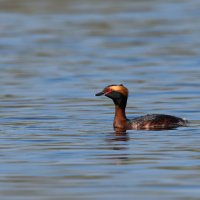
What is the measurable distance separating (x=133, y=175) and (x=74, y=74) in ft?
49.6

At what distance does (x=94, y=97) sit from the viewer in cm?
2456

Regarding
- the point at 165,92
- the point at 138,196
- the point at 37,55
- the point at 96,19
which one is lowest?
Result: the point at 138,196

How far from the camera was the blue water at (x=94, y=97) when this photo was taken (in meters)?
14.0

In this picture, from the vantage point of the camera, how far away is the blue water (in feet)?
45.8

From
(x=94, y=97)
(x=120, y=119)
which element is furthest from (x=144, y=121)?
(x=94, y=97)

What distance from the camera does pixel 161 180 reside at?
13.9 m

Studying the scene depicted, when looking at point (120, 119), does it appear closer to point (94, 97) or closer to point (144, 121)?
point (144, 121)

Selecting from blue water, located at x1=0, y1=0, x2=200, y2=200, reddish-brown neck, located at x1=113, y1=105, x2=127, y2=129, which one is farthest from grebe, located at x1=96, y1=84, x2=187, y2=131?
blue water, located at x1=0, y1=0, x2=200, y2=200

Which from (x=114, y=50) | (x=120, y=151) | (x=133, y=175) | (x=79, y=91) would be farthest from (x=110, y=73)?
(x=133, y=175)

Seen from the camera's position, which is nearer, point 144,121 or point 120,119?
point 144,121

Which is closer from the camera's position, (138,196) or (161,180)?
(138,196)

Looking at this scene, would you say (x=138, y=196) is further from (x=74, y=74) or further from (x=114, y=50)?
(x=114, y=50)

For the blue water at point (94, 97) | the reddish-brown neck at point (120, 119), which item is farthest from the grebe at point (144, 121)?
the blue water at point (94, 97)

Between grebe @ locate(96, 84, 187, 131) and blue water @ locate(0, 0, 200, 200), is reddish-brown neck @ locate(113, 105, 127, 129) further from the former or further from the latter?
blue water @ locate(0, 0, 200, 200)
